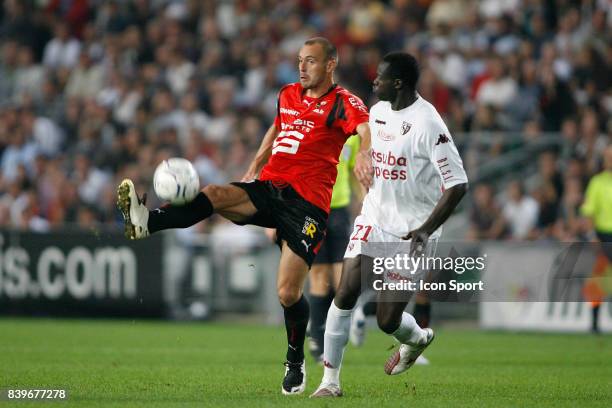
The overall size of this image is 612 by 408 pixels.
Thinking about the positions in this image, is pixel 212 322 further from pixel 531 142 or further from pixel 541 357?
pixel 541 357

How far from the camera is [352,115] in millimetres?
8195

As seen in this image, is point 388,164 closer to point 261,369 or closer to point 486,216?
point 261,369

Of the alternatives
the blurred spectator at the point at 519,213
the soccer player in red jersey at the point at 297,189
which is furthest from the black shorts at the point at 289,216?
the blurred spectator at the point at 519,213

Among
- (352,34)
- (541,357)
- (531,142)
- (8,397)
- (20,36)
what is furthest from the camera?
(20,36)

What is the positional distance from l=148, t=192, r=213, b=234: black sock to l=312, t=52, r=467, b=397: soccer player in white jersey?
1.06 m

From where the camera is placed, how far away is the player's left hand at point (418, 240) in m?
7.67

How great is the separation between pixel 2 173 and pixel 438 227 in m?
15.0

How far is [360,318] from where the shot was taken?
1253 cm

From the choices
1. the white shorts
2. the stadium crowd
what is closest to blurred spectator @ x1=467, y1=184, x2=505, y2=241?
the stadium crowd

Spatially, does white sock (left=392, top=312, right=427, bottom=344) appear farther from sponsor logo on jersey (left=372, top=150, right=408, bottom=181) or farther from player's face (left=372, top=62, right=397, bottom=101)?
player's face (left=372, top=62, right=397, bottom=101)

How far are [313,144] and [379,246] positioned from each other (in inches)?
35.6

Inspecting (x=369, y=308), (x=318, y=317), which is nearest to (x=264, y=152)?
(x=318, y=317)

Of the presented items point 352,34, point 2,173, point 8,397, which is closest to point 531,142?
point 352,34

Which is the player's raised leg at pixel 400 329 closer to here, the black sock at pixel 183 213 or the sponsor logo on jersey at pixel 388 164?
the sponsor logo on jersey at pixel 388 164
